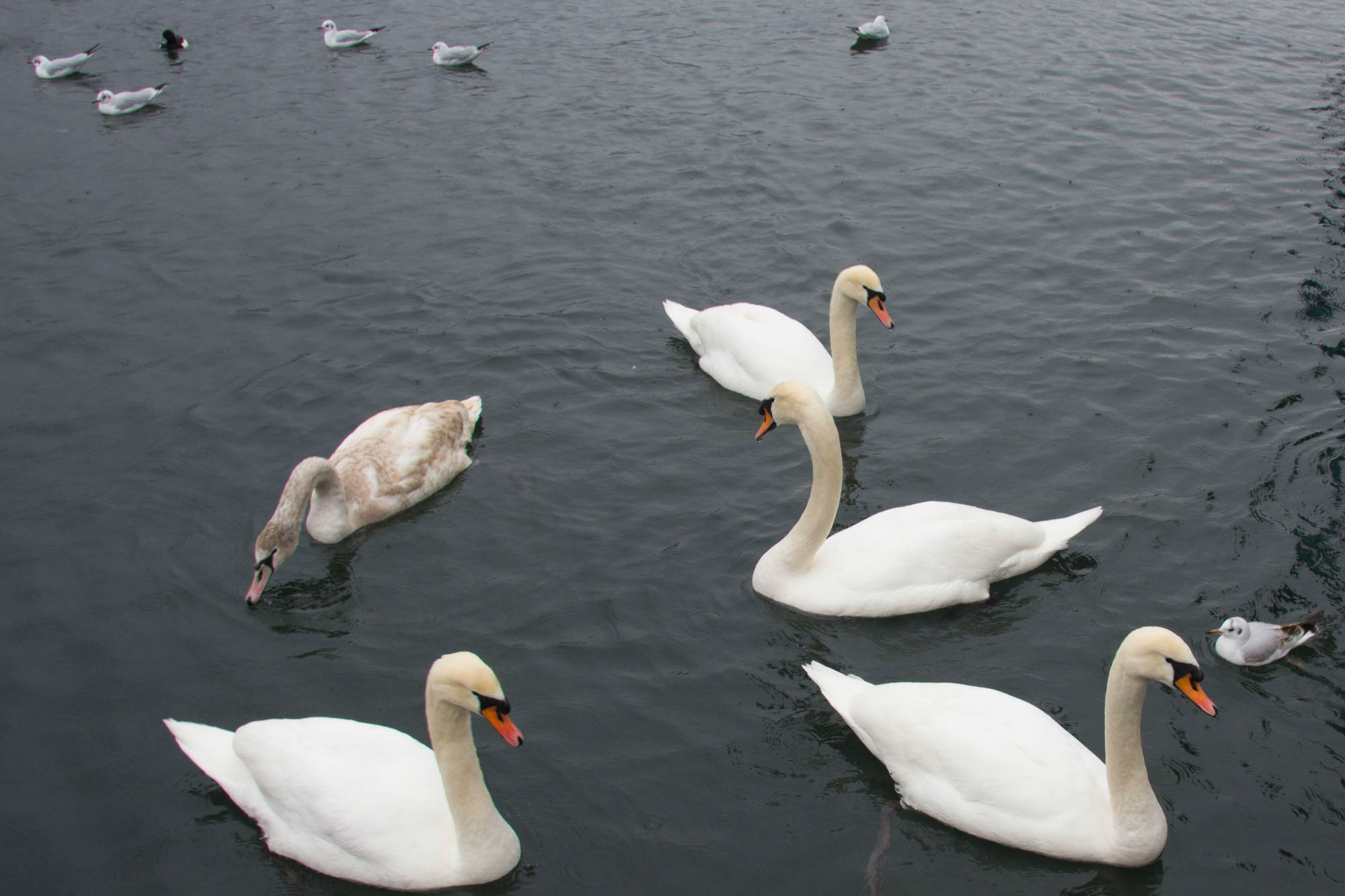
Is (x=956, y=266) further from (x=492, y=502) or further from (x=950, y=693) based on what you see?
(x=950, y=693)

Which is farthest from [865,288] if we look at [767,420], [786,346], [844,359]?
[767,420]

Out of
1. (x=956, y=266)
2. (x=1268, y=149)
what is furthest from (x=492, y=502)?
(x=1268, y=149)

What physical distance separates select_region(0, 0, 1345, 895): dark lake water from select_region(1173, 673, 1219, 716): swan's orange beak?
3.06 feet

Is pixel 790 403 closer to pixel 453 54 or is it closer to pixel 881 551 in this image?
pixel 881 551

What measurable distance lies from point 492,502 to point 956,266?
641 cm

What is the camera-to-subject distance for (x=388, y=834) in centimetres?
598

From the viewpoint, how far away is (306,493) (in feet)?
28.0

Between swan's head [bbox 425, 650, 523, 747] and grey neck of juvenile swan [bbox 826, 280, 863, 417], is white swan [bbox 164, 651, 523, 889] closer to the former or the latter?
swan's head [bbox 425, 650, 523, 747]

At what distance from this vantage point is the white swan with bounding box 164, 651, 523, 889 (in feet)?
19.1

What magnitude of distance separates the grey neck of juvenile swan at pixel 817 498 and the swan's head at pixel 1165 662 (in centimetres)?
254

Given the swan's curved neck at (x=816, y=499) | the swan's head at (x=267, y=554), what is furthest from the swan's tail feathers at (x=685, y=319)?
the swan's head at (x=267, y=554)

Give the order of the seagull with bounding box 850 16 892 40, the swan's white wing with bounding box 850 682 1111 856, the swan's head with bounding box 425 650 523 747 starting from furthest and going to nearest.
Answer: the seagull with bounding box 850 16 892 40
the swan's white wing with bounding box 850 682 1111 856
the swan's head with bounding box 425 650 523 747

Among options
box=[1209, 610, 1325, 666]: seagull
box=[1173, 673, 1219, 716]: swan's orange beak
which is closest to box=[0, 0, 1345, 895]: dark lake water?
box=[1209, 610, 1325, 666]: seagull

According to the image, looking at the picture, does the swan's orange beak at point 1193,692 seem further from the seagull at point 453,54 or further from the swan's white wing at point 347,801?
the seagull at point 453,54
